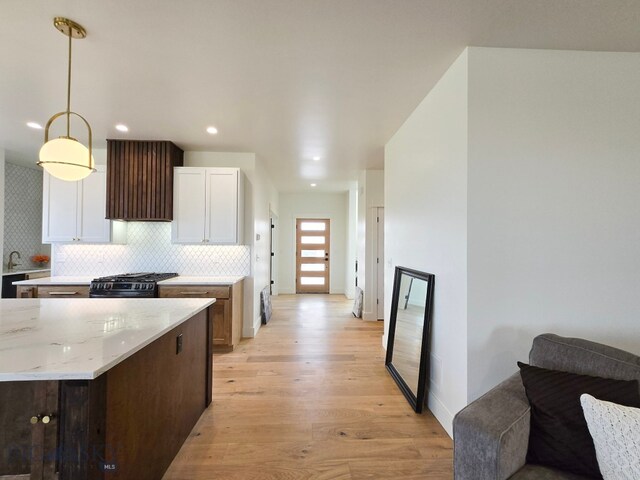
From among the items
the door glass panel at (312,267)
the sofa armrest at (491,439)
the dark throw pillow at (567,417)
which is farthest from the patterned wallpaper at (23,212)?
the dark throw pillow at (567,417)

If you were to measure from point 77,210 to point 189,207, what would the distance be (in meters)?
1.40

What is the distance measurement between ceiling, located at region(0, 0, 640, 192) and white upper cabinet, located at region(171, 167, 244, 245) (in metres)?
0.70

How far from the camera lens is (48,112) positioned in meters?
2.76

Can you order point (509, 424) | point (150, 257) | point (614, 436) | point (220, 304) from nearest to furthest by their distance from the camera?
point (614, 436) < point (509, 424) < point (220, 304) < point (150, 257)

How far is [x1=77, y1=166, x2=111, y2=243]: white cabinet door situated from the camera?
3.59 m

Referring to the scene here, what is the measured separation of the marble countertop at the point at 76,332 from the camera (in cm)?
101

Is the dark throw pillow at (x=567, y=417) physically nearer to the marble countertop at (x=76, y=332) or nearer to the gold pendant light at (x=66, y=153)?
the marble countertop at (x=76, y=332)

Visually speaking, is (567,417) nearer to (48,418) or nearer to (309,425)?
(309,425)

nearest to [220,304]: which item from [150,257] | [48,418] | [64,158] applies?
[150,257]

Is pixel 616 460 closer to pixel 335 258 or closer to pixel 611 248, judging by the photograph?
pixel 611 248

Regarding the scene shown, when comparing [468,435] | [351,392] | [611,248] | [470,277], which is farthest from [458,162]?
[351,392]

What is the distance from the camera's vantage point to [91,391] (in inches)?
41.4

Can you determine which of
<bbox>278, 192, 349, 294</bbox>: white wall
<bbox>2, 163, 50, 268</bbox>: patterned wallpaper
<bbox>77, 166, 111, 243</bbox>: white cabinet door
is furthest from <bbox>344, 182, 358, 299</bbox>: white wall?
<bbox>2, 163, 50, 268</bbox>: patterned wallpaper

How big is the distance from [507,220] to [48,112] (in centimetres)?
413
